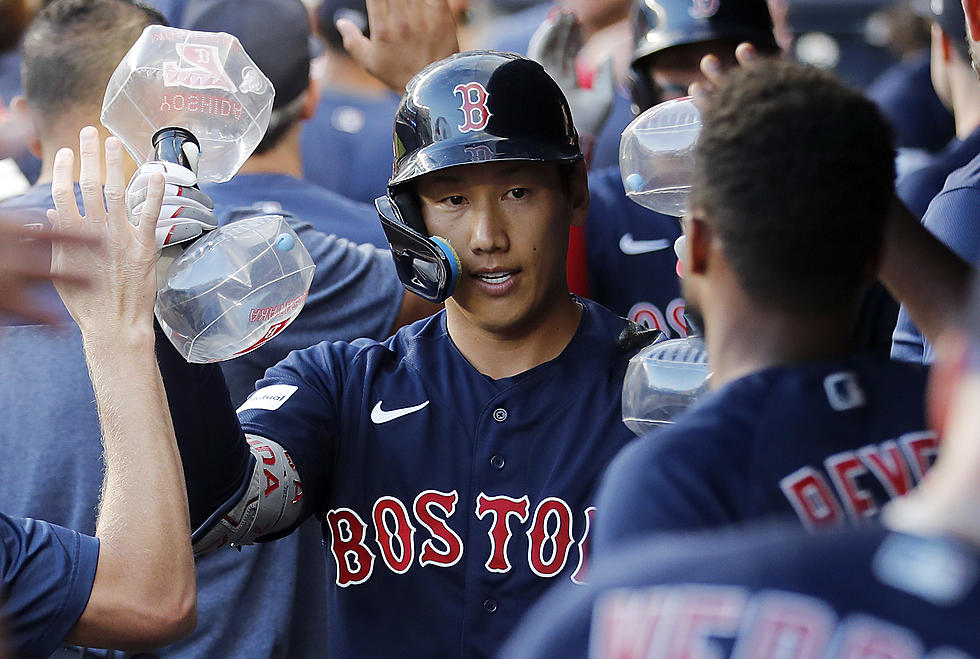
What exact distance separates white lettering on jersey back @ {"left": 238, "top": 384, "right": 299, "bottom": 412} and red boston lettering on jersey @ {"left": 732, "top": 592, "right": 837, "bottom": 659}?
1729 mm

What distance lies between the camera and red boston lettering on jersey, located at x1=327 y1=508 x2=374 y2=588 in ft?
9.06

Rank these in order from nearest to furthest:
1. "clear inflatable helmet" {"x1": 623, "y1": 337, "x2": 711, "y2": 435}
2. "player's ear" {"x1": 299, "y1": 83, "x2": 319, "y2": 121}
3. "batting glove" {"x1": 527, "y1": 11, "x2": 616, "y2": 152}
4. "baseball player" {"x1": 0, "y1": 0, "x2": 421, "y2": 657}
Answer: "clear inflatable helmet" {"x1": 623, "y1": 337, "x2": 711, "y2": 435} < "baseball player" {"x1": 0, "y1": 0, "x2": 421, "y2": 657} < "player's ear" {"x1": 299, "y1": 83, "x2": 319, "y2": 121} < "batting glove" {"x1": 527, "y1": 11, "x2": 616, "y2": 152}

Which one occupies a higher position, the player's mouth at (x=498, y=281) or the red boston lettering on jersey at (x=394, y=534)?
the player's mouth at (x=498, y=281)

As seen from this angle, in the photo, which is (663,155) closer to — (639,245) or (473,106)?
(473,106)

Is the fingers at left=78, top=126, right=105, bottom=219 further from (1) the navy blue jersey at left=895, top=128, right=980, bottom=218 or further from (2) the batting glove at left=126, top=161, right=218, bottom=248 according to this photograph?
(1) the navy blue jersey at left=895, top=128, right=980, bottom=218

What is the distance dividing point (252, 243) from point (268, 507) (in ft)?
1.79

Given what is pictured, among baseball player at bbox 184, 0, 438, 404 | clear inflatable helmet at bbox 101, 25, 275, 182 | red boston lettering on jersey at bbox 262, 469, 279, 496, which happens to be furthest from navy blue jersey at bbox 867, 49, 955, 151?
red boston lettering on jersey at bbox 262, 469, 279, 496

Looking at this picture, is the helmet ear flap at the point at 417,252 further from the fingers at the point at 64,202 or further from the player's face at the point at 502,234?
the fingers at the point at 64,202

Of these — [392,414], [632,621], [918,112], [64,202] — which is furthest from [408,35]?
[918,112]

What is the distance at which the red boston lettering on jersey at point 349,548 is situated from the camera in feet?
9.06

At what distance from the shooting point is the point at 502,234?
2.81 m

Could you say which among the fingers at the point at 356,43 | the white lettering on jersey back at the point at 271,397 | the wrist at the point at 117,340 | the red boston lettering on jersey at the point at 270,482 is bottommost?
the red boston lettering on jersey at the point at 270,482

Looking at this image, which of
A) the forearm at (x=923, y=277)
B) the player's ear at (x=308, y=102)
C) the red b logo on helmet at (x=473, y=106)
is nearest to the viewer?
the forearm at (x=923, y=277)

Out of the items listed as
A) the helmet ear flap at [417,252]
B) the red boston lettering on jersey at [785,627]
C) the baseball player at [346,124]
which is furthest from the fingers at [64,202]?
the baseball player at [346,124]
